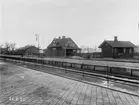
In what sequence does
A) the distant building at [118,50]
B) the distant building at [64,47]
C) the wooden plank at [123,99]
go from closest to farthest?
the wooden plank at [123,99] → the distant building at [118,50] → the distant building at [64,47]

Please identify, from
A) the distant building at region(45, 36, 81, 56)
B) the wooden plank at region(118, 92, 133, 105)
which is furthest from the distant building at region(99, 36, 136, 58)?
the wooden plank at region(118, 92, 133, 105)

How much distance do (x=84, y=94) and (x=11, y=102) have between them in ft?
10.4

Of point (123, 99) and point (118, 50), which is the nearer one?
point (123, 99)

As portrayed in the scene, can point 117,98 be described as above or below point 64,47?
below

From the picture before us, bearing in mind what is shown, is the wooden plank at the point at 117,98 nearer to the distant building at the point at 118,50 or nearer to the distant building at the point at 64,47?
the distant building at the point at 118,50

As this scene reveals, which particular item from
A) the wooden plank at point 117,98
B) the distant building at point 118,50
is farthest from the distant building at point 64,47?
the wooden plank at point 117,98

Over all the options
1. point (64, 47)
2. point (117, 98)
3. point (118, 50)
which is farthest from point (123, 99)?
point (64, 47)

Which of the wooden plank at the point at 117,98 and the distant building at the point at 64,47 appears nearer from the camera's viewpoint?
the wooden plank at the point at 117,98

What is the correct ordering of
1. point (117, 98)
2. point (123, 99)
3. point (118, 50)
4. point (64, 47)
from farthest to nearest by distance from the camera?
point (64, 47) → point (118, 50) → point (117, 98) → point (123, 99)

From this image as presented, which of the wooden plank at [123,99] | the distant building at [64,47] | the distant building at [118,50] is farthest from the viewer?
the distant building at [64,47]

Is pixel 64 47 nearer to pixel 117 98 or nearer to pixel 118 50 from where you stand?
pixel 118 50

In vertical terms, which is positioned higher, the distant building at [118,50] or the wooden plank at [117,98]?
the distant building at [118,50]

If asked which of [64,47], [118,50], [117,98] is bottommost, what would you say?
[117,98]

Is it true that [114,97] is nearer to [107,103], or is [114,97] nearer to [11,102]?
[107,103]
